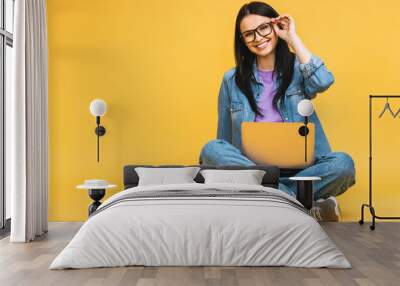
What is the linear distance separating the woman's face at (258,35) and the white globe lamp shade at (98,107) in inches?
80.3

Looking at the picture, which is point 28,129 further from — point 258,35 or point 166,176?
point 258,35

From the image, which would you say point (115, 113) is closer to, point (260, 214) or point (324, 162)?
point (324, 162)

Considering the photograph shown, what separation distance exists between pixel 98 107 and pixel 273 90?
2272 millimetres

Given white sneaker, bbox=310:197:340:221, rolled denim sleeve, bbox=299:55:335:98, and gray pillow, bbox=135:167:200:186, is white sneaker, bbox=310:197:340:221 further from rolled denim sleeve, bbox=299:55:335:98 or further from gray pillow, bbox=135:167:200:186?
gray pillow, bbox=135:167:200:186

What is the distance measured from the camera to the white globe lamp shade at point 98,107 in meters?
6.93

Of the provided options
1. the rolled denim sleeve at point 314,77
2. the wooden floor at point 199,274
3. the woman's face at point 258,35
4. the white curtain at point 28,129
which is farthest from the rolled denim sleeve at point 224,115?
the wooden floor at point 199,274

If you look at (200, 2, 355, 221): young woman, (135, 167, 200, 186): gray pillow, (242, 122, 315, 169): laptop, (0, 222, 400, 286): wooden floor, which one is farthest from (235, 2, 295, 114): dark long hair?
(0, 222, 400, 286): wooden floor

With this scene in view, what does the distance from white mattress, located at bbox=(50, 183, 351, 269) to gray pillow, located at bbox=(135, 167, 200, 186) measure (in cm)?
199

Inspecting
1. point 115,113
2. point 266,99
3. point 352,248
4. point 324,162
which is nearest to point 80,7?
point 115,113

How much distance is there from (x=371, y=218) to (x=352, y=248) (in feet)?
6.60

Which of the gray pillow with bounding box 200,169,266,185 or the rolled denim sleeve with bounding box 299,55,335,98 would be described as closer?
the gray pillow with bounding box 200,169,266,185

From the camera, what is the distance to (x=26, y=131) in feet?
19.2

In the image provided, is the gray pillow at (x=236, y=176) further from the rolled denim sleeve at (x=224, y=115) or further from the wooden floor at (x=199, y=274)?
the wooden floor at (x=199, y=274)

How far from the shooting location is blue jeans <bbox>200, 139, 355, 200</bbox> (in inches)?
277
